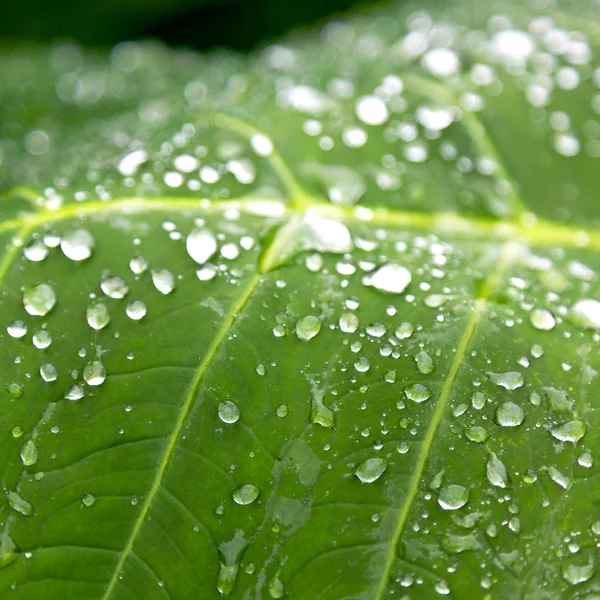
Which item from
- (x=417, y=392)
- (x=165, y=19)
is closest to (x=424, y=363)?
(x=417, y=392)

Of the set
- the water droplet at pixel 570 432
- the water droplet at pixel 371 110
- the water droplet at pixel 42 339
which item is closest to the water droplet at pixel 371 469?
the water droplet at pixel 570 432

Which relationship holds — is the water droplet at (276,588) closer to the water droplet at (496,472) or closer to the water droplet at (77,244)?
the water droplet at (496,472)

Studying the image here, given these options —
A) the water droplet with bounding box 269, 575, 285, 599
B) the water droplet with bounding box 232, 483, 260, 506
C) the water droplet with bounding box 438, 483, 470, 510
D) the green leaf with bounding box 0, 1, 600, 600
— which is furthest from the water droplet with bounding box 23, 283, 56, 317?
the water droplet with bounding box 438, 483, 470, 510

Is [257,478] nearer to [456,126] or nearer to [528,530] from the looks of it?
[528,530]

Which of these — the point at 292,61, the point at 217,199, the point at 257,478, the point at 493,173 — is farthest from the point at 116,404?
the point at 292,61

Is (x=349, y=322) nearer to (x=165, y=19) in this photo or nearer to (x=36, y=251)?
(x=36, y=251)
